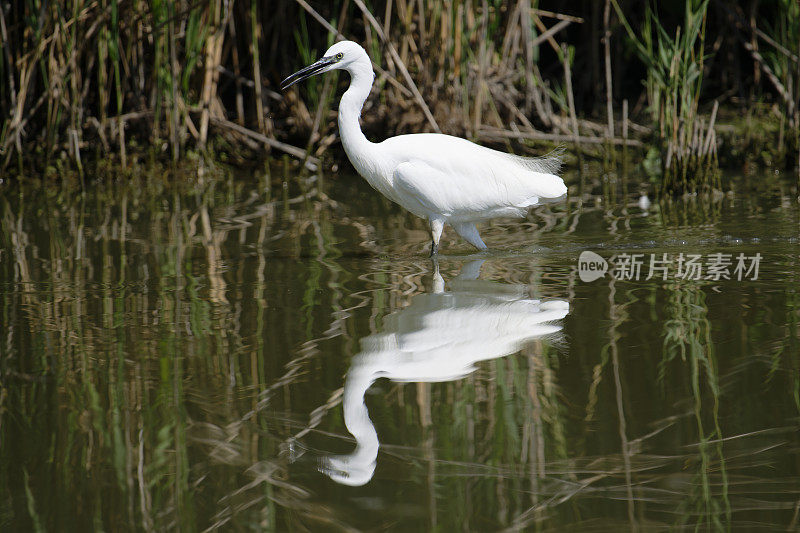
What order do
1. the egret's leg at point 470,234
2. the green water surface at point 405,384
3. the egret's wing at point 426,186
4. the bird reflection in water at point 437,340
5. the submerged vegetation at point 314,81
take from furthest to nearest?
the submerged vegetation at point 314,81
the egret's leg at point 470,234
the egret's wing at point 426,186
the bird reflection in water at point 437,340
the green water surface at point 405,384

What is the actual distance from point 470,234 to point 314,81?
144 inches

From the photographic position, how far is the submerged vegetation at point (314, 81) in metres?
7.36

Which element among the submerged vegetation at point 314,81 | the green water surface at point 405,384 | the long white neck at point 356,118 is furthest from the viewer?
the submerged vegetation at point 314,81

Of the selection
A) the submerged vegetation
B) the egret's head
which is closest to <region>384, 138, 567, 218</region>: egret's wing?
the egret's head

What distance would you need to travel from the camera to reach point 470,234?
16.5ft

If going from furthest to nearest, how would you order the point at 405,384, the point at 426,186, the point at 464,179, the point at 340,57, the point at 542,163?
the point at 542,163
the point at 340,57
the point at 464,179
the point at 426,186
the point at 405,384

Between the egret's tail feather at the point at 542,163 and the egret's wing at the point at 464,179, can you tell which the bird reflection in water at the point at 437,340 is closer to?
the egret's wing at the point at 464,179

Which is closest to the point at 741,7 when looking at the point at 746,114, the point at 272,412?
the point at 746,114

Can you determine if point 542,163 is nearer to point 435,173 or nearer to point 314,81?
point 435,173

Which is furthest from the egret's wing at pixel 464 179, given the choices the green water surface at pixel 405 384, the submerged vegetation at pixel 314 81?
the submerged vegetation at pixel 314 81

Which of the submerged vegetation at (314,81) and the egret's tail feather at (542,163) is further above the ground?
the submerged vegetation at (314,81)

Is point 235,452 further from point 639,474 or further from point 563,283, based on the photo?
point 563,283

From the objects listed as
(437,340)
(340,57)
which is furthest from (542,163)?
(437,340)

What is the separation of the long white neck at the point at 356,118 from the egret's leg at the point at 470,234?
0.55 metres
